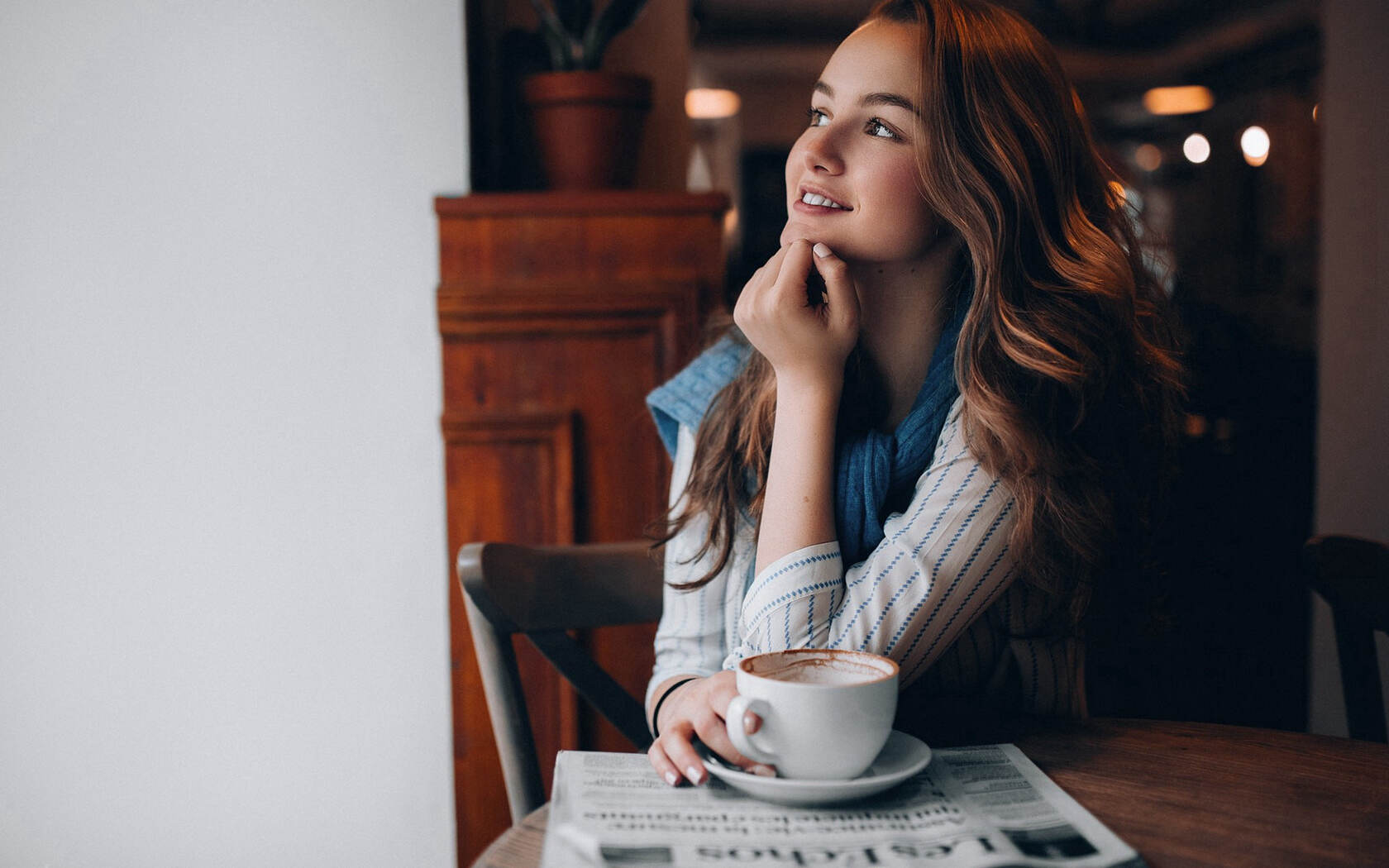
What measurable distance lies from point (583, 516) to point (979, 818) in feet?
3.46

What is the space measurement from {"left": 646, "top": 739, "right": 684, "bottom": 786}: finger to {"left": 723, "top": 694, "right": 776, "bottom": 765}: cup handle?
6cm

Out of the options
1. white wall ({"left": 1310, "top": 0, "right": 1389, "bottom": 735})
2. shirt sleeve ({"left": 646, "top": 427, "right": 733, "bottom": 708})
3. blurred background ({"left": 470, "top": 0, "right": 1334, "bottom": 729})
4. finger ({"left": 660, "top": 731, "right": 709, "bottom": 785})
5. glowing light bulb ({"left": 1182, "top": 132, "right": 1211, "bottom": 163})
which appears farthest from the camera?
glowing light bulb ({"left": 1182, "top": 132, "right": 1211, "bottom": 163})

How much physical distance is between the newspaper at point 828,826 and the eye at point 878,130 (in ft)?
2.01

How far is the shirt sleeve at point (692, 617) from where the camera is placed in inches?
43.7

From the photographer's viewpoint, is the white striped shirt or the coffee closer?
the coffee

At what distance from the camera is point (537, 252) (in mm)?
1579

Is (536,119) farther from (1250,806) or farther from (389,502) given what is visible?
(1250,806)

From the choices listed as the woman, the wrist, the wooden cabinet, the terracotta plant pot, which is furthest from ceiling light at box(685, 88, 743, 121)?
the wrist

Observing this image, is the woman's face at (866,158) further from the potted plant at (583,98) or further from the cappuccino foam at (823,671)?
the potted plant at (583,98)

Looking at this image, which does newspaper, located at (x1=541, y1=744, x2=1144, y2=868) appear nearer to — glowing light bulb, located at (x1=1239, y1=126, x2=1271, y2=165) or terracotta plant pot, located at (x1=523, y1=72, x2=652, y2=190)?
terracotta plant pot, located at (x1=523, y1=72, x2=652, y2=190)

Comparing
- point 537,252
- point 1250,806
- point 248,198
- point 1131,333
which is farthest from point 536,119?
point 1250,806

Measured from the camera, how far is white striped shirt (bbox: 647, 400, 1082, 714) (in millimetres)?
893

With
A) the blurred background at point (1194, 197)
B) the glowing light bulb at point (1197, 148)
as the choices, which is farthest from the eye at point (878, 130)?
the glowing light bulb at point (1197, 148)

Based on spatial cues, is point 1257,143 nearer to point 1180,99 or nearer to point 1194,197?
point 1180,99
